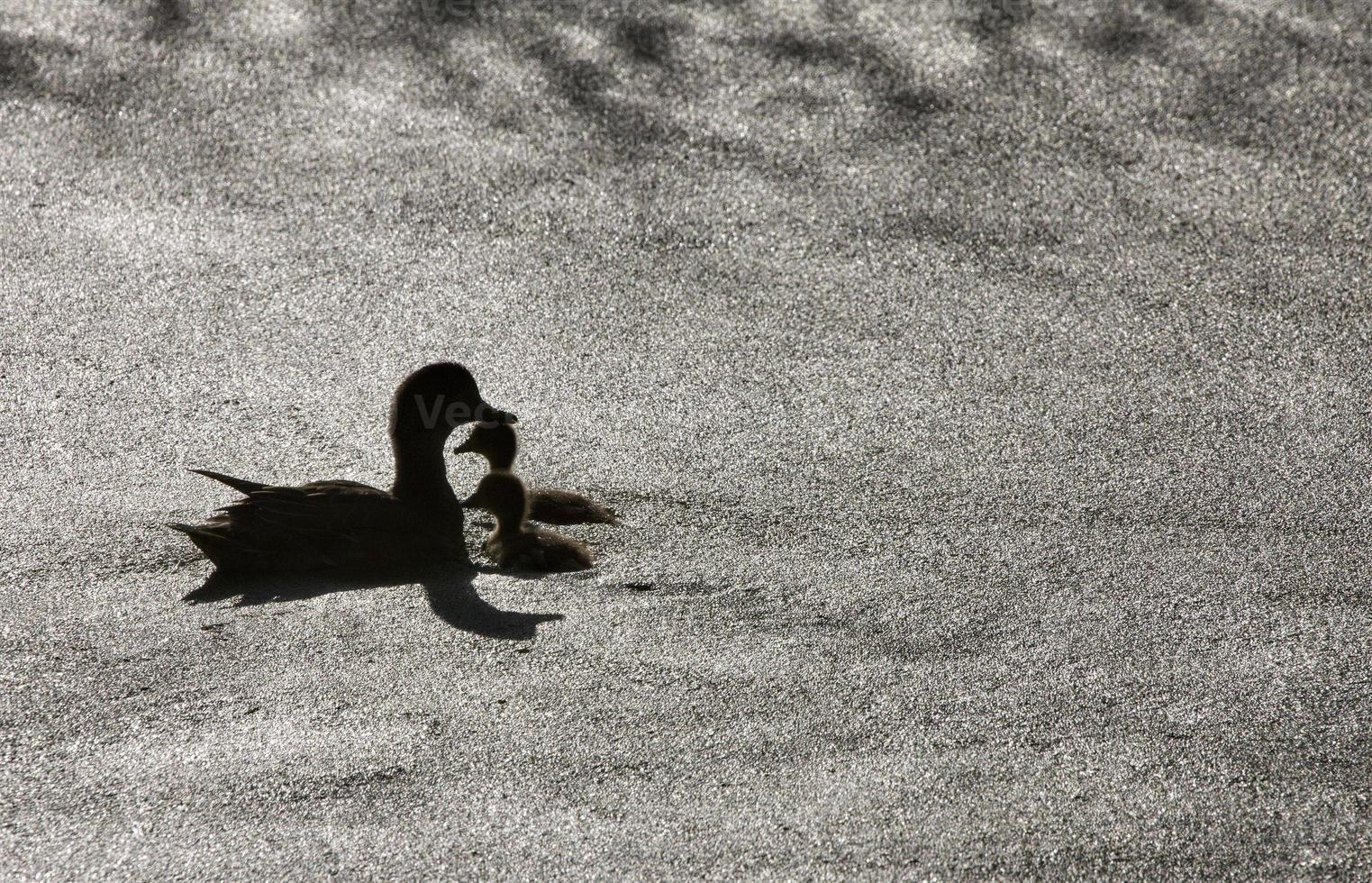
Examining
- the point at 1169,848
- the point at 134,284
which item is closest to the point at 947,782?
the point at 1169,848

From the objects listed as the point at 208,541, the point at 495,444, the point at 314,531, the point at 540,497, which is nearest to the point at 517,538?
the point at 540,497

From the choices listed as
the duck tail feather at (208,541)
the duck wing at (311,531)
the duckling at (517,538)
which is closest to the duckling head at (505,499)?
→ the duckling at (517,538)

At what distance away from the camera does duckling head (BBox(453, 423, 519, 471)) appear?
398cm

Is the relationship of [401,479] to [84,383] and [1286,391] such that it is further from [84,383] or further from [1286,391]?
[1286,391]

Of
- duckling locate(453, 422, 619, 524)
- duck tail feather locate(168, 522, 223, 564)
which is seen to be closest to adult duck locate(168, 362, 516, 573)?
duck tail feather locate(168, 522, 223, 564)

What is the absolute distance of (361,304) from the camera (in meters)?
5.02

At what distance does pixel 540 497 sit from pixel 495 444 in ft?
0.62

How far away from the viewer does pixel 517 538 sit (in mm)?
3748

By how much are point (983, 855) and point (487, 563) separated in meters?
1.56

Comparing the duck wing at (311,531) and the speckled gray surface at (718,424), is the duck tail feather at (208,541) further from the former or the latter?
the speckled gray surface at (718,424)

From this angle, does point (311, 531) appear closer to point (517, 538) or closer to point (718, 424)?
point (517, 538)

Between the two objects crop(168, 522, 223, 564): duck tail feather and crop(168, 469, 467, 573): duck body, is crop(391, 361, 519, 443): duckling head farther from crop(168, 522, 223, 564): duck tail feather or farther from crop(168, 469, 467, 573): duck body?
crop(168, 522, 223, 564): duck tail feather

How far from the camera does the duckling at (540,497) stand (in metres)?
3.95

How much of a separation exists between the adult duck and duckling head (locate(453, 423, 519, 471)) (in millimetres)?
94
